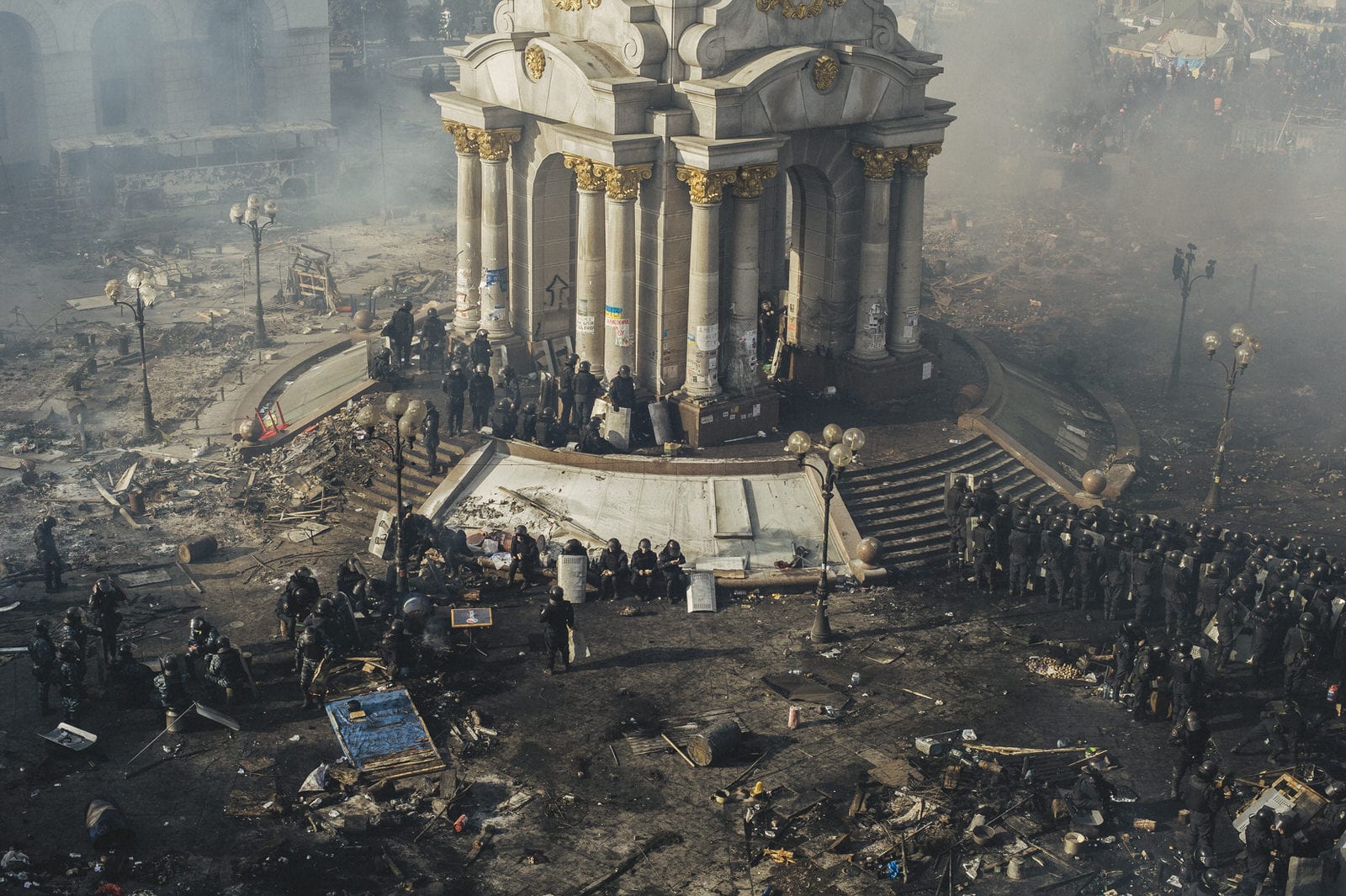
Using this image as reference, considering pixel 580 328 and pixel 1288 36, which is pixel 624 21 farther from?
pixel 1288 36

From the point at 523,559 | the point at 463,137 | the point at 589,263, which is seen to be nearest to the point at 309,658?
the point at 523,559

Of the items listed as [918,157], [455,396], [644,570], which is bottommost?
[644,570]

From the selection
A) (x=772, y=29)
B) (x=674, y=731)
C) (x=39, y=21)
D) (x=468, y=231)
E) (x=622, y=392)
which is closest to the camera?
(x=674, y=731)

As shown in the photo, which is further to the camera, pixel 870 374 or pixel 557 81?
pixel 870 374

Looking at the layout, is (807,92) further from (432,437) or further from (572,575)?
(572,575)

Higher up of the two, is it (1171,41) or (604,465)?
(1171,41)

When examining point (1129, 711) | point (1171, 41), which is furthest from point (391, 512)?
point (1171, 41)

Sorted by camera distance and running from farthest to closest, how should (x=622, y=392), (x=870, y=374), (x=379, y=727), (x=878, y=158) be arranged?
1. (x=870, y=374)
2. (x=878, y=158)
3. (x=622, y=392)
4. (x=379, y=727)

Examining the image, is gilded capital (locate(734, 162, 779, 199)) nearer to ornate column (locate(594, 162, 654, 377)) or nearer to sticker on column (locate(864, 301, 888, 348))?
ornate column (locate(594, 162, 654, 377))

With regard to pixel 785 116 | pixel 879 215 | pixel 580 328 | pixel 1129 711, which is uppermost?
pixel 785 116
